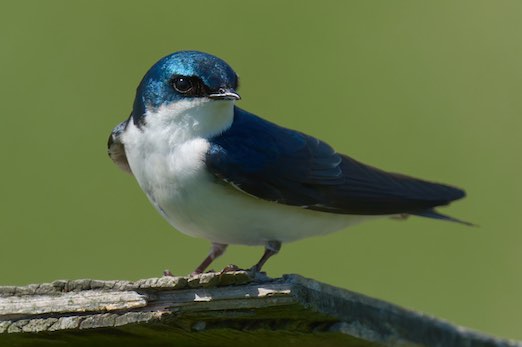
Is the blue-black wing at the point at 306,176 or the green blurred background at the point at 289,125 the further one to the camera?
the green blurred background at the point at 289,125

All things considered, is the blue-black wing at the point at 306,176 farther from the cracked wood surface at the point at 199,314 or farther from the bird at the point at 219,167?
the cracked wood surface at the point at 199,314

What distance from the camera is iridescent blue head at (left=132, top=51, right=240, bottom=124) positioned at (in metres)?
3.29

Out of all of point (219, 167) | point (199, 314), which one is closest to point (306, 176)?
point (219, 167)

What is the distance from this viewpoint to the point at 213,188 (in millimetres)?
3299

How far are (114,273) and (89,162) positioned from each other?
770mm

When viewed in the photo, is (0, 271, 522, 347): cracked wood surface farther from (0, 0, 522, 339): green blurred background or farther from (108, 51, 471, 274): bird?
(0, 0, 522, 339): green blurred background

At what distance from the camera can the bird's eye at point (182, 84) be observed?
334 cm

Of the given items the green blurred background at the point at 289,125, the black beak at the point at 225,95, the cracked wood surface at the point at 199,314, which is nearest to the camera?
the cracked wood surface at the point at 199,314

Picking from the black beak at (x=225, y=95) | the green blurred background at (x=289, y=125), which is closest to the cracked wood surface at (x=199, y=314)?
the black beak at (x=225, y=95)

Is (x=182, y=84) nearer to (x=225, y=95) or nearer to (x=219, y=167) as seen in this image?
(x=225, y=95)

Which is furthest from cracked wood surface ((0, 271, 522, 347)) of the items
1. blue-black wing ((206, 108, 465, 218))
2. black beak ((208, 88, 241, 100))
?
black beak ((208, 88, 241, 100))

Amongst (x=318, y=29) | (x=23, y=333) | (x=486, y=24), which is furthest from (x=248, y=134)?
(x=486, y=24)

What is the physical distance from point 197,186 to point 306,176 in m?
0.41

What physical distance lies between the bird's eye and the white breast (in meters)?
0.04
